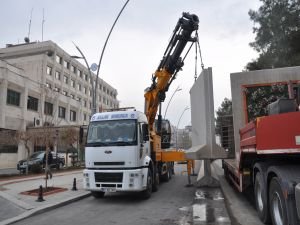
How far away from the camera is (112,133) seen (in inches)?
443

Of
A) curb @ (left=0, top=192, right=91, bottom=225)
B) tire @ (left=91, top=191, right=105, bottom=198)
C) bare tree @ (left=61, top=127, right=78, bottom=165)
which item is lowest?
curb @ (left=0, top=192, right=91, bottom=225)

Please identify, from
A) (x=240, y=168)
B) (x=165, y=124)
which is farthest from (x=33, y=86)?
(x=240, y=168)

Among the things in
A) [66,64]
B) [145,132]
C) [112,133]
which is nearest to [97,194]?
[112,133]

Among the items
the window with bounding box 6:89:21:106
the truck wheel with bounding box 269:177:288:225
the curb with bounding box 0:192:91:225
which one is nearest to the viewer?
the truck wheel with bounding box 269:177:288:225

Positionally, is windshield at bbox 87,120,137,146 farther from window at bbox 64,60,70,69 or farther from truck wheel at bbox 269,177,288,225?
window at bbox 64,60,70,69

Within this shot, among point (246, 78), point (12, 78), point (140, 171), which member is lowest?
point (140, 171)

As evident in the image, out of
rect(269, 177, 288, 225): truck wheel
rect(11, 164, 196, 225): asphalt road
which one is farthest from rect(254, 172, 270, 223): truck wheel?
rect(11, 164, 196, 225): asphalt road

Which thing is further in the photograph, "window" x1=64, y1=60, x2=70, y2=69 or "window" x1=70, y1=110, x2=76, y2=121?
"window" x1=64, y1=60, x2=70, y2=69

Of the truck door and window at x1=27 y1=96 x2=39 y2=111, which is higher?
window at x1=27 y1=96 x2=39 y2=111

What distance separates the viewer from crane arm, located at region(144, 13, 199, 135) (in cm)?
1305

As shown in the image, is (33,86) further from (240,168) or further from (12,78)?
(240,168)

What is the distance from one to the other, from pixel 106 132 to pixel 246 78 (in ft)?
16.1

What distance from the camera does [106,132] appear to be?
11336 millimetres

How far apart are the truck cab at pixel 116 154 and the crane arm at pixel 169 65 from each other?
10.8 ft
